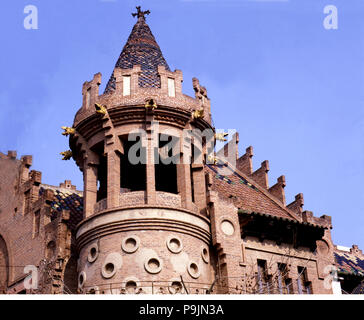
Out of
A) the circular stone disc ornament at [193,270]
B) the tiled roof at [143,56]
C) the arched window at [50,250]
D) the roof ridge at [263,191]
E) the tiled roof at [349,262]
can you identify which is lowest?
the circular stone disc ornament at [193,270]

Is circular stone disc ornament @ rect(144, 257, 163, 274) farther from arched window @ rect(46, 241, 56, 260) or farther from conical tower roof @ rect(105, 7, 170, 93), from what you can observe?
conical tower roof @ rect(105, 7, 170, 93)

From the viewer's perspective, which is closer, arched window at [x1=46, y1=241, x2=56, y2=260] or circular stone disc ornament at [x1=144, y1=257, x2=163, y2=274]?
circular stone disc ornament at [x1=144, y1=257, x2=163, y2=274]

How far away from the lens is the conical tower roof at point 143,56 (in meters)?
28.0

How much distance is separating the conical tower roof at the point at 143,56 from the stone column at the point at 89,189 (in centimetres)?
326

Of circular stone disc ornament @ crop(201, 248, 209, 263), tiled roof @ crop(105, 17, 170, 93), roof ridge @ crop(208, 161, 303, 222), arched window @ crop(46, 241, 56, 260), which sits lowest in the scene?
circular stone disc ornament @ crop(201, 248, 209, 263)

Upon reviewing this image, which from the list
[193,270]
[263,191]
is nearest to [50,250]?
[193,270]

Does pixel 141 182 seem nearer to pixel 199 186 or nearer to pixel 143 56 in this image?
pixel 199 186

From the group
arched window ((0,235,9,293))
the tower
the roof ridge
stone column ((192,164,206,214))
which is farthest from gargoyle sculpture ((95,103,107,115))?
the roof ridge

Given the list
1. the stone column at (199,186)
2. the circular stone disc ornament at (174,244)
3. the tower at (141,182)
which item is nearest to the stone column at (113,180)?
the tower at (141,182)

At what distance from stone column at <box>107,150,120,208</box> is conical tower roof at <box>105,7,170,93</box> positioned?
3.17 metres

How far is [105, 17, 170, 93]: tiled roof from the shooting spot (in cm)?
2800

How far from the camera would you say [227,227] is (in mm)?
→ 27234

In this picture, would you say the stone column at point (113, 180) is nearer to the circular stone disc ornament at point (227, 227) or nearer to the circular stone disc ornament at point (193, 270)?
the circular stone disc ornament at point (193, 270)
